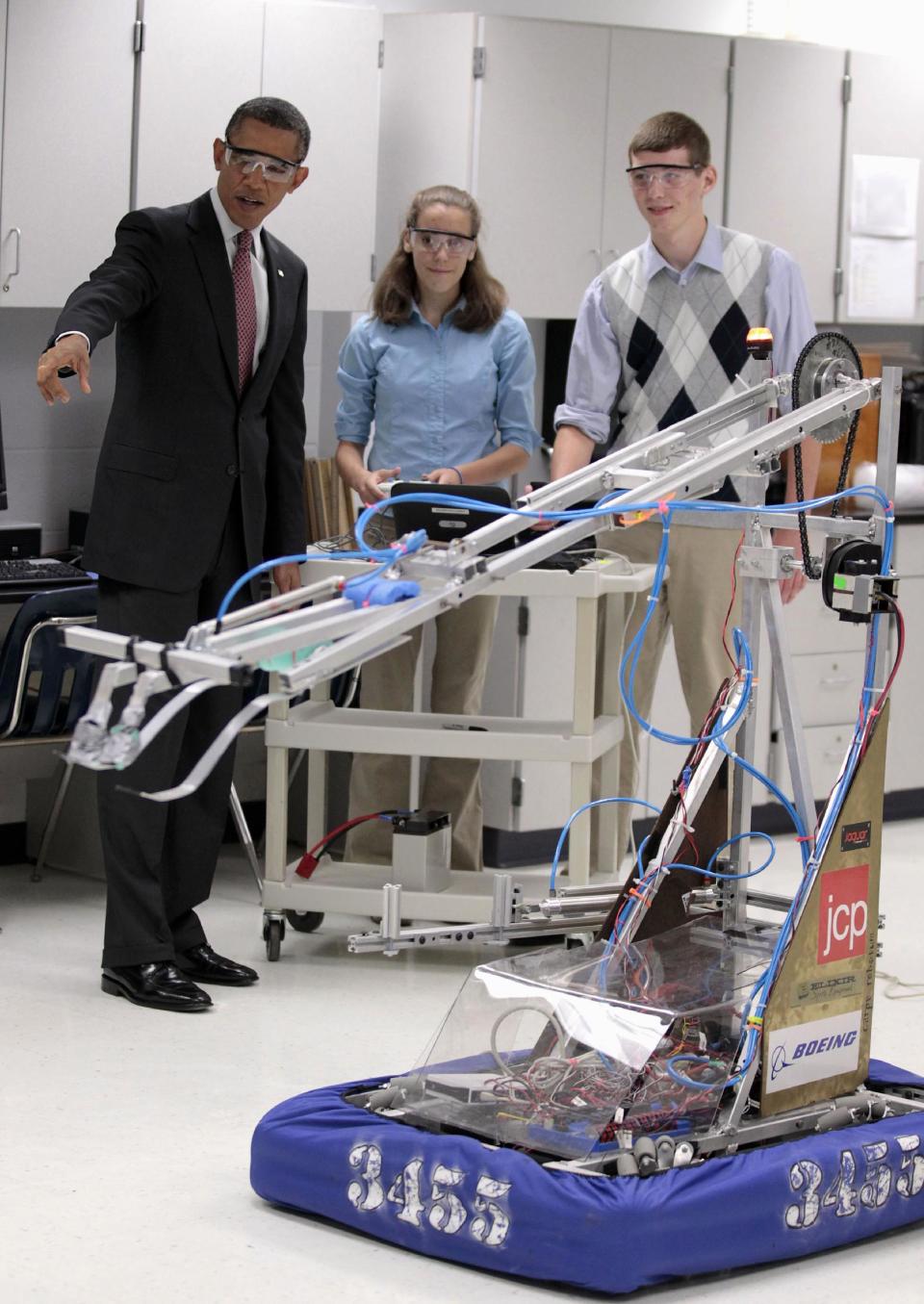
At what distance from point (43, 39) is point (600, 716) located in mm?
1995

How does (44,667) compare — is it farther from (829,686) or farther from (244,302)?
(829,686)

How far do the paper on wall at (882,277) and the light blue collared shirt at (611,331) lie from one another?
57.2 inches

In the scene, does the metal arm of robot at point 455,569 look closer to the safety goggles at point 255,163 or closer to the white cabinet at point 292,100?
the safety goggles at point 255,163

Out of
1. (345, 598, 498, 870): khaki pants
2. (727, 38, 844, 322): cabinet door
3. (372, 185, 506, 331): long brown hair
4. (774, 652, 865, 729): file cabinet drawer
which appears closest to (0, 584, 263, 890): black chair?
(345, 598, 498, 870): khaki pants

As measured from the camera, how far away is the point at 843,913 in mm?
3150

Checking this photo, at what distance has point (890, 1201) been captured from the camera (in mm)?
3045

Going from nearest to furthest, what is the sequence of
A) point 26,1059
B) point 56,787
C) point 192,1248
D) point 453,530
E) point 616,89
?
point 192,1248 → point 26,1059 → point 453,530 → point 56,787 → point 616,89

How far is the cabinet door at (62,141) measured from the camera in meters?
4.70

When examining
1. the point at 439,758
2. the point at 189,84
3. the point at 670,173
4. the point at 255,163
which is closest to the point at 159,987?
the point at 439,758

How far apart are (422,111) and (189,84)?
2.15ft

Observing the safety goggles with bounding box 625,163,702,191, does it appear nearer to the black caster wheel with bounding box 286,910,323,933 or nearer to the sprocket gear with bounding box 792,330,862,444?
the sprocket gear with bounding box 792,330,862,444

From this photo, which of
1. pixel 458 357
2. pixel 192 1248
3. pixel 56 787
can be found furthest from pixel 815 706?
pixel 192 1248

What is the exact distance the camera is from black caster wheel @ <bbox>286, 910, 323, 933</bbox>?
15.2ft

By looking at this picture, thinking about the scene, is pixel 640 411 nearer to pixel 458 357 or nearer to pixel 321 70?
pixel 458 357
